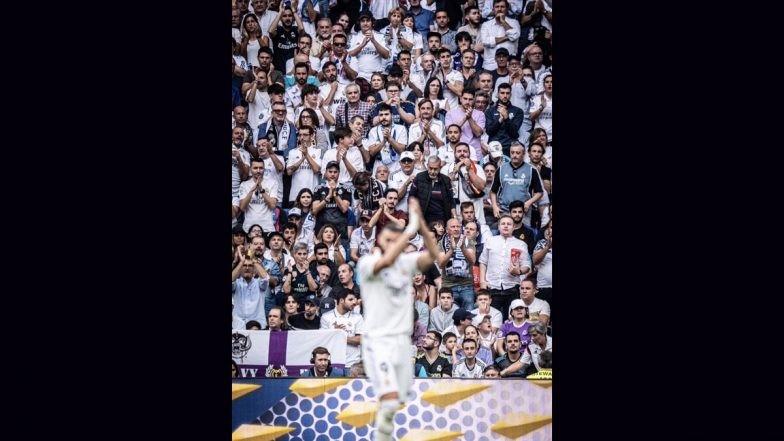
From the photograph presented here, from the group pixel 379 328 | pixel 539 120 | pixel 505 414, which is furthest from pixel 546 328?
pixel 379 328

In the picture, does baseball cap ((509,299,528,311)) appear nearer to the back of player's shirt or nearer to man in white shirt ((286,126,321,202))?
man in white shirt ((286,126,321,202))

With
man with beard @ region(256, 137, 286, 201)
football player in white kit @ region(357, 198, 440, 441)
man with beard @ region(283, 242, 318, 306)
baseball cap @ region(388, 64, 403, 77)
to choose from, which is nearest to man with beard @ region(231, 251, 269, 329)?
man with beard @ region(283, 242, 318, 306)

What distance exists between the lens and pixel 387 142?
1199cm

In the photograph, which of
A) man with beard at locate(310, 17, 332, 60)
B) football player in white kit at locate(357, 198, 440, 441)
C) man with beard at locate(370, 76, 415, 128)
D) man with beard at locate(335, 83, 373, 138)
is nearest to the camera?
football player in white kit at locate(357, 198, 440, 441)

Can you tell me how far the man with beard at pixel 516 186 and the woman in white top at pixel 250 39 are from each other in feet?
12.2

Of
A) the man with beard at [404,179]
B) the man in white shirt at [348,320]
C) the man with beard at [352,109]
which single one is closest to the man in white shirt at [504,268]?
the man with beard at [404,179]

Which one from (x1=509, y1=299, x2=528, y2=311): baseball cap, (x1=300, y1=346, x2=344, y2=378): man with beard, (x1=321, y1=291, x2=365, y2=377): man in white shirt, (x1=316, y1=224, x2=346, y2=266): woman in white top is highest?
(x1=316, y1=224, x2=346, y2=266): woman in white top

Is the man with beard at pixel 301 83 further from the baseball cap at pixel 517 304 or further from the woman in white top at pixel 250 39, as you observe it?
the baseball cap at pixel 517 304

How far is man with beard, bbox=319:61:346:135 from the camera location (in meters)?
12.2

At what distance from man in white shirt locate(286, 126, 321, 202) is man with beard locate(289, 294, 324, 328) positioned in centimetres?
141

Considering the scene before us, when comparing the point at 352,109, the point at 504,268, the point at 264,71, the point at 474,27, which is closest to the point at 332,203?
the point at 352,109

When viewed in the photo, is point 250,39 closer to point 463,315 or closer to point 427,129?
point 427,129

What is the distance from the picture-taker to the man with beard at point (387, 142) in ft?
39.2

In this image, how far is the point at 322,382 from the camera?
36.3 ft
